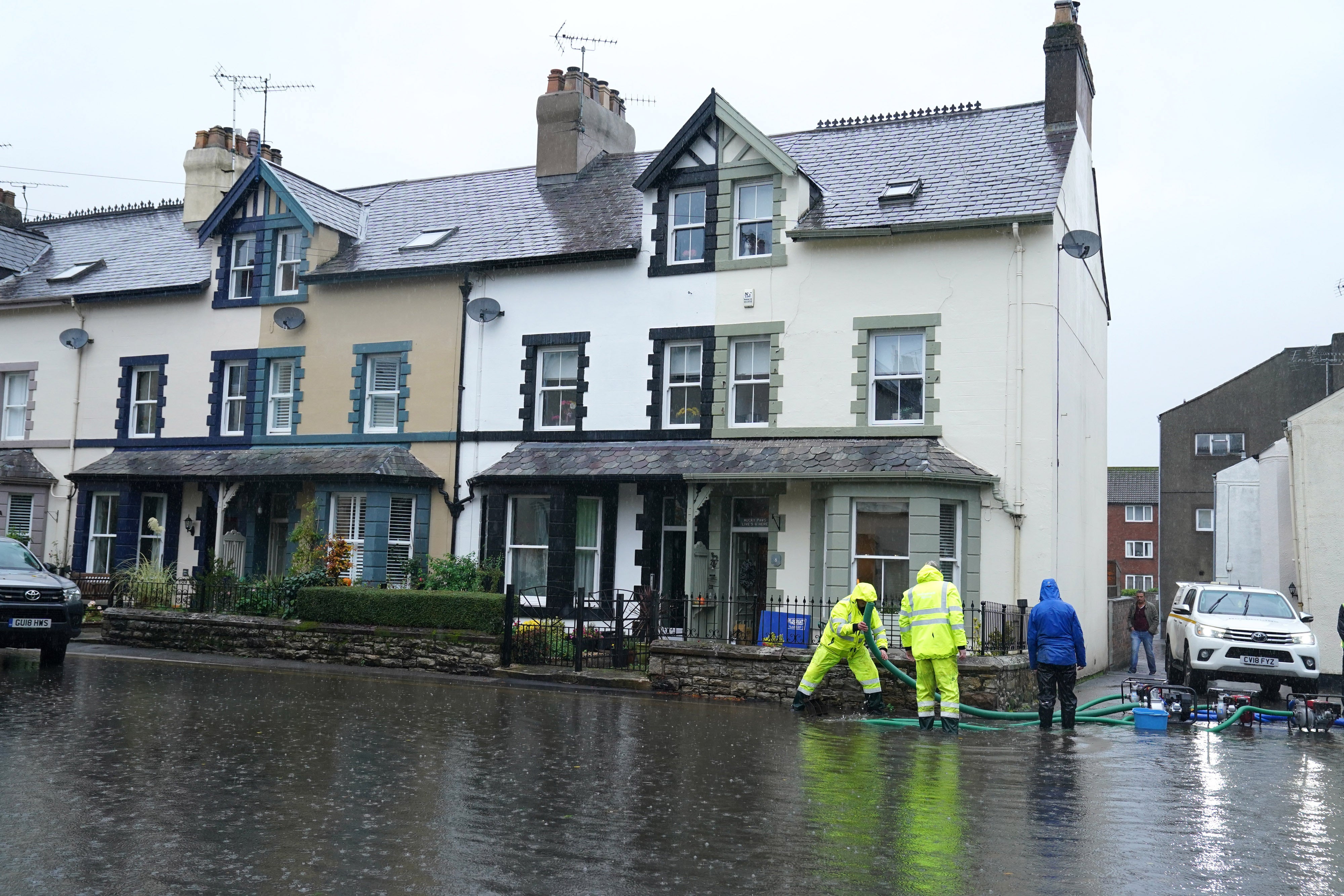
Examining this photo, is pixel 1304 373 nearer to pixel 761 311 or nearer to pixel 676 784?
pixel 761 311

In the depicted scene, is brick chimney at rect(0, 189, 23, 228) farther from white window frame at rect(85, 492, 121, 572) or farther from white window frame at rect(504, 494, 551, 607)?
white window frame at rect(504, 494, 551, 607)

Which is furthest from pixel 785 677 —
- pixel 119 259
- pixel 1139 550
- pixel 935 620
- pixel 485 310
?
pixel 1139 550

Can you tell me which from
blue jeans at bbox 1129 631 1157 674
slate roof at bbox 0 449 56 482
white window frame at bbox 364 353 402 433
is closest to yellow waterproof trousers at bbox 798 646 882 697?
blue jeans at bbox 1129 631 1157 674

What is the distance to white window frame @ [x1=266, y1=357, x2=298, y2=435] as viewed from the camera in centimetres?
2473

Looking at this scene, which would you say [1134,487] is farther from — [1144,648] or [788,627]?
[788,627]

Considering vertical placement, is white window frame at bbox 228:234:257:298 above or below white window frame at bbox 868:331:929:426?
above

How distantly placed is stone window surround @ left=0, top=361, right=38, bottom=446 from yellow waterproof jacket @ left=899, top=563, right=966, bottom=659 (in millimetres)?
22664

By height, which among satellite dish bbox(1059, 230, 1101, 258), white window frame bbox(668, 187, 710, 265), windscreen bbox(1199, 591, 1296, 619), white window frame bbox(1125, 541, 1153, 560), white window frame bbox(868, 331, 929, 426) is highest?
white window frame bbox(668, 187, 710, 265)

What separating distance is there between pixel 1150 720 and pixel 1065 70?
12.0 meters

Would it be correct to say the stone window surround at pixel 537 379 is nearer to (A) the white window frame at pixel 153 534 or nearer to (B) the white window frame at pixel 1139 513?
(A) the white window frame at pixel 153 534

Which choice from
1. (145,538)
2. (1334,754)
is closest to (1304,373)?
(1334,754)

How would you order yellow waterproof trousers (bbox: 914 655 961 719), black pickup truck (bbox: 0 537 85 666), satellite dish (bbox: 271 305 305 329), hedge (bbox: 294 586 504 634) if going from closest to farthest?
yellow waterproof trousers (bbox: 914 655 961 719) < black pickup truck (bbox: 0 537 85 666) < hedge (bbox: 294 586 504 634) < satellite dish (bbox: 271 305 305 329)

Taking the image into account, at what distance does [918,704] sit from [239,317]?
58.0ft

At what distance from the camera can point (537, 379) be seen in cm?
2248
